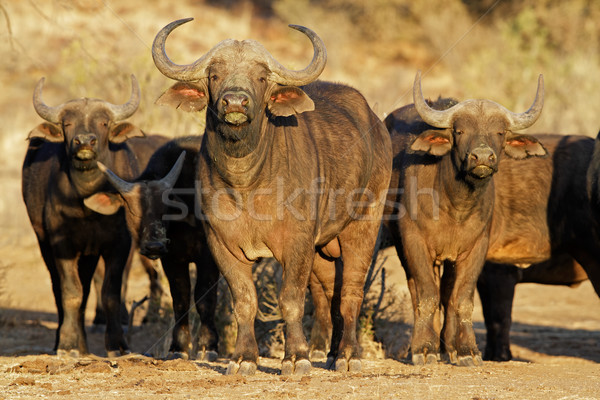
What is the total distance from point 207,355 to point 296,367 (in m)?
2.04

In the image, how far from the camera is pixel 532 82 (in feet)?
85.9

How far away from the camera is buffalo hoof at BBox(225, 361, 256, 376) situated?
7098mm

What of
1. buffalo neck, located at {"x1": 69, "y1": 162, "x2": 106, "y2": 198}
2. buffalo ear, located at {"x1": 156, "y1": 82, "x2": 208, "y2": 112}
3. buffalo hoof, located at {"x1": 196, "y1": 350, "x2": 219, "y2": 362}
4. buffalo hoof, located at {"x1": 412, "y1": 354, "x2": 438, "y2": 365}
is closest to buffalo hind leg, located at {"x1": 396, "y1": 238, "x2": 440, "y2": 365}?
buffalo hoof, located at {"x1": 412, "y1": 354, "x2": 438, "y2": 365}

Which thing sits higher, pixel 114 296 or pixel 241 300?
pixel 241 300

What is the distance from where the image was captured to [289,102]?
290 inches

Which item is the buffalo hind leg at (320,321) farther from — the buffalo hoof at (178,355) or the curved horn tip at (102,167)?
the curved horn tip at (102,167)

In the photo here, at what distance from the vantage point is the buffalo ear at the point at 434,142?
900 cm

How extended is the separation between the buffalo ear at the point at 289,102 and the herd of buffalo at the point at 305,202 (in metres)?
0.01

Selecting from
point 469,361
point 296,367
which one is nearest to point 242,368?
point 296,367

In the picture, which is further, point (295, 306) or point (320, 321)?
point (320, 321)

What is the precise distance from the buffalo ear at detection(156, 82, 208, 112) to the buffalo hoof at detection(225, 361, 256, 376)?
6.80 ft

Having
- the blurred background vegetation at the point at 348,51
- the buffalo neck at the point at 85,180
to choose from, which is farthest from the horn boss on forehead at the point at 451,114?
the blurred background vegetation at the point at 348,51

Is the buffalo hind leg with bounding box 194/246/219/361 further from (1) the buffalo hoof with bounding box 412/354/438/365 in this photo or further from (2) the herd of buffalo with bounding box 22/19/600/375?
(1) the buffalo hoof with bounding box 412/354/438/365

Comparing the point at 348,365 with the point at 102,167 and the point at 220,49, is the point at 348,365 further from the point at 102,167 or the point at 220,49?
the point at 102,167
